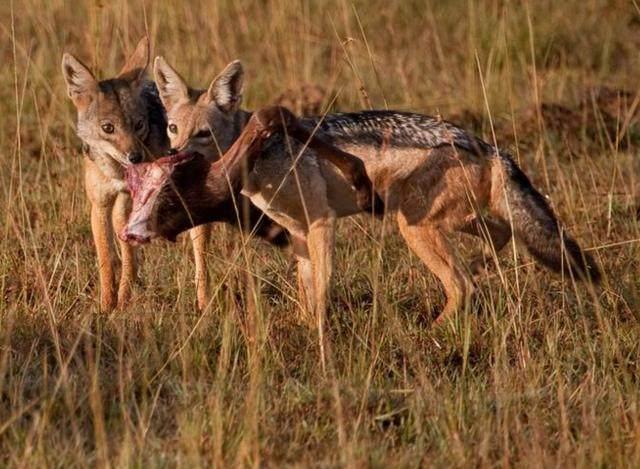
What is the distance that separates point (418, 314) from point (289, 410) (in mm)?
1654

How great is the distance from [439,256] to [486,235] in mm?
257

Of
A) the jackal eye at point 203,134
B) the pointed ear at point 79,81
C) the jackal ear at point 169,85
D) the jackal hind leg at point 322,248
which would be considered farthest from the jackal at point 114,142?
the jackal hind leg at point 322,248

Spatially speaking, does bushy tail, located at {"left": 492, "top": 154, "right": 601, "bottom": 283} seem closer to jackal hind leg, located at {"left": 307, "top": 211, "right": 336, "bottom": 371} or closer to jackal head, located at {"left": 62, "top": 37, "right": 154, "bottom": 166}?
jackal hind leg, located at {"left": 307, "top": 211, "right": 336, "bottom": 371}

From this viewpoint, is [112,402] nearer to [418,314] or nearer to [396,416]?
[396,416]

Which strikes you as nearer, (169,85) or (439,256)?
(439,256)

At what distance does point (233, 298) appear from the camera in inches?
243

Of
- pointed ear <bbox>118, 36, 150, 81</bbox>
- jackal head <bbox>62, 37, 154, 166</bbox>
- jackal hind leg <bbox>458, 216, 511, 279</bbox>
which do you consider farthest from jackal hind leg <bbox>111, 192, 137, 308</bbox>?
jackal hind leg <bbox>458, 216, 511, 279</bbox>

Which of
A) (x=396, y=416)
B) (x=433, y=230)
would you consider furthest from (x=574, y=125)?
(x=396, y=416)

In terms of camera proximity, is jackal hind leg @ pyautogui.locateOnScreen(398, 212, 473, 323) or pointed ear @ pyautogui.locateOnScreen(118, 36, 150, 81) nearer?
jackal hind leg @ pyautogui.locateOnScreen(398, 212, 473, 323)

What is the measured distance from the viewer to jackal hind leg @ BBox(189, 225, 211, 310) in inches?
263

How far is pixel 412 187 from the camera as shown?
6.63 metres

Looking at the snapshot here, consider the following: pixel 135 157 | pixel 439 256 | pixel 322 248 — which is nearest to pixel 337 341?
pixel 322 248

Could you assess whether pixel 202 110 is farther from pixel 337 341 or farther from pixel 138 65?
pixel 337 341

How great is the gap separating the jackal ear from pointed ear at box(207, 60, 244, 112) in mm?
150
